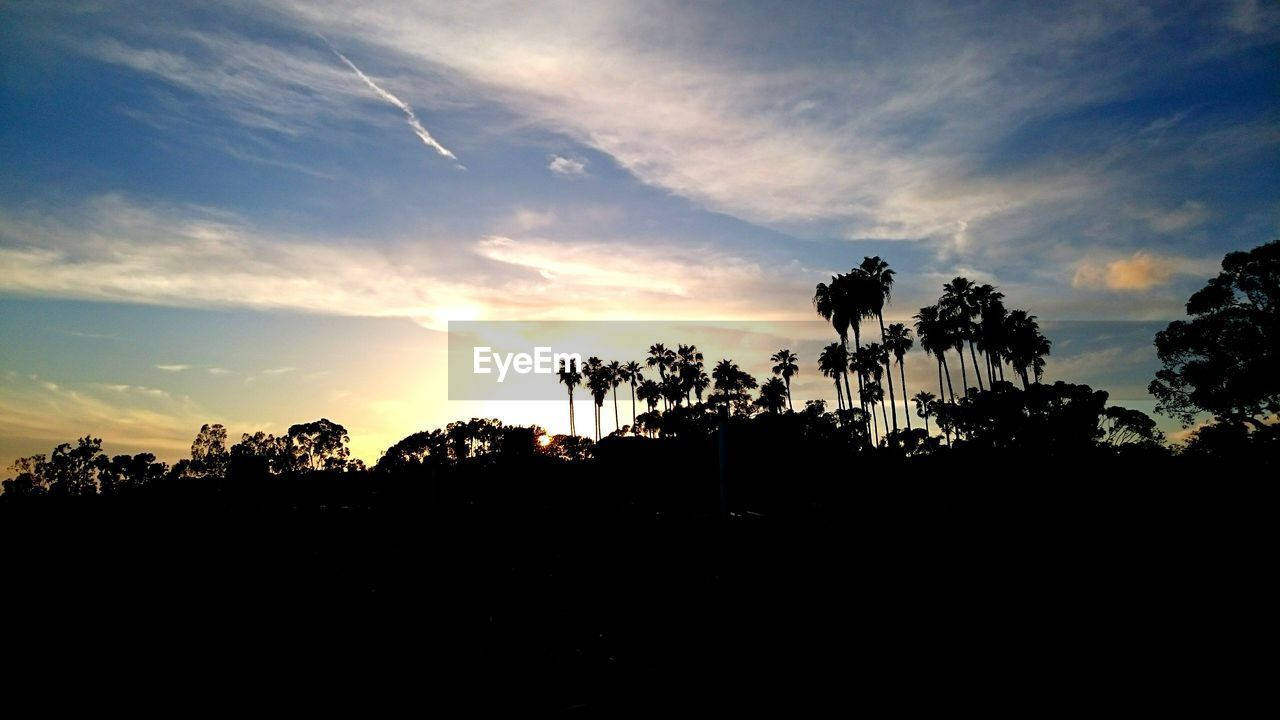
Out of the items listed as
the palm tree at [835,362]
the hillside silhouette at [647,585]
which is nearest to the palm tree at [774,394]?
the palm tree at [835,362]

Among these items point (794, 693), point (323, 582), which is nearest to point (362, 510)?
point (323, 582)

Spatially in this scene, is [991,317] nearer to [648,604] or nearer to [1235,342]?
[1235,342]

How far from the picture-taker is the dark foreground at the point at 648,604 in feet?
25.8

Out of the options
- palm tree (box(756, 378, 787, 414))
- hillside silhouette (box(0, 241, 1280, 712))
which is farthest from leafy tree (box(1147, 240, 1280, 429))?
palm tree (box(756, 378, 787, 414))

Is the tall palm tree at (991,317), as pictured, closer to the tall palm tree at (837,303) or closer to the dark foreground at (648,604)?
the tall palm tree at (837,303)

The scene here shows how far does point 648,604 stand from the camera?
1092 cm

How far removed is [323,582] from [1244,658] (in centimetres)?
1530

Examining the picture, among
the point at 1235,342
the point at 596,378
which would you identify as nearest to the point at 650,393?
the point at 596,378

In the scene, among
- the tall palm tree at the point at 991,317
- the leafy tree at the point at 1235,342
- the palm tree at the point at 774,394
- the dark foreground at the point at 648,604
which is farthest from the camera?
the palm tree at the point at 774,394

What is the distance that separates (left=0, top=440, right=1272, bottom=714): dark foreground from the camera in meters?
7.87

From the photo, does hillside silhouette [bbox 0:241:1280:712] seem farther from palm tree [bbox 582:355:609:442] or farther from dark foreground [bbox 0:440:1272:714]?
palm tree [bbox 582:355:609:442]

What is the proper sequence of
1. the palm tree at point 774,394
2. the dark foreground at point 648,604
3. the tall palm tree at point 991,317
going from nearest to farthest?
the dark foreground at point 648,604 < the tall palm tree at point 991,317 < the palm tree at point 774,394

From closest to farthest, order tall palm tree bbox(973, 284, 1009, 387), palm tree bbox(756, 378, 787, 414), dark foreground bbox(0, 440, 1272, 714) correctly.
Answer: dark foreground bbox(0, 440, 1272, 714), tall palm tree bbox(973, 284, 1009, 387), palm tree bbox(756, 378, 787, 414)

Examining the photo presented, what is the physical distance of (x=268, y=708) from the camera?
7625 millimetres
